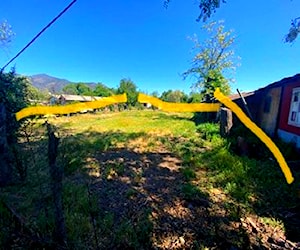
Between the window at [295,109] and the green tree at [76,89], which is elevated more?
the green tree at [76,89]

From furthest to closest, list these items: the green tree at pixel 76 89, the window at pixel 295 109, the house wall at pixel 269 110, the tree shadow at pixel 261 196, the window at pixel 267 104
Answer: the green tree at pixel 76 89, the window at pixel 267 104, the house wall at pixel 269 110, the window at pixel 295 109, the tree shadow at pixel 261 196

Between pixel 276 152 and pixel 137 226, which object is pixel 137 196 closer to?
pixel 137 226

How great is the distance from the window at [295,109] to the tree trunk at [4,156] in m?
8.84

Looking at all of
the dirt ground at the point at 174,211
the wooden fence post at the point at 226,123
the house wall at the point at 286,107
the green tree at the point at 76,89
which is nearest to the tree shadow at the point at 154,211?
the dirt ground at the point at 174,211

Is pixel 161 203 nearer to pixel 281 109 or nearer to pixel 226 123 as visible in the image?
pixel 226 123

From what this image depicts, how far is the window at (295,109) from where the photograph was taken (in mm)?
8328

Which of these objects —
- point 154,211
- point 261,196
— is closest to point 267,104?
point 261,196

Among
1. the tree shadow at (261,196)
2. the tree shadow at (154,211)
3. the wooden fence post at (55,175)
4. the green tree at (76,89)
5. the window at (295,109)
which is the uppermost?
the green tree at (76,89)

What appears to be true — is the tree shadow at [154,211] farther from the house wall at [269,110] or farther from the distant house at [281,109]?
the house wall at [269,110]

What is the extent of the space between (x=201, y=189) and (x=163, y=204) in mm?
1001

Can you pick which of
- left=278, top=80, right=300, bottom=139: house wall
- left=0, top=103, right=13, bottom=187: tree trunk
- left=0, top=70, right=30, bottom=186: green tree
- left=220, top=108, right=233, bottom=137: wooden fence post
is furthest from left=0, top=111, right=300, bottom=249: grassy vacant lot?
left=278, top=80, right=300, bottom=139: house wall

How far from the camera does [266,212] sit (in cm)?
392

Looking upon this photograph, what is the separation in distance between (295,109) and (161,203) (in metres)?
7.08

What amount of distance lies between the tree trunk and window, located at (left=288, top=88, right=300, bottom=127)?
884cm
